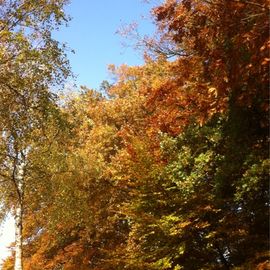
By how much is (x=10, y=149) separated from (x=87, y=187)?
247 inches

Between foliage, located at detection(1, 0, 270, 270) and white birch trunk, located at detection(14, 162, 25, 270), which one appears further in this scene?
white birch trunk, located at detection(14, 162, 25, 270)

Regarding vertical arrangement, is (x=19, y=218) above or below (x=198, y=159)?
below

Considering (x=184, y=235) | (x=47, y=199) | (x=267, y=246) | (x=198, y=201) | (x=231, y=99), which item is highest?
(x=231, y=99)

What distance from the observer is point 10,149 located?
51.7 ft

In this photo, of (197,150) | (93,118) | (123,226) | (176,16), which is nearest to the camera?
(197,150)

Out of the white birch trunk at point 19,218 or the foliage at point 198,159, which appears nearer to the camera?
the foliage at point 198,159

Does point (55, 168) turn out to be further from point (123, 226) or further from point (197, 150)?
point (123, 226)

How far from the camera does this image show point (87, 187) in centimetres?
2111

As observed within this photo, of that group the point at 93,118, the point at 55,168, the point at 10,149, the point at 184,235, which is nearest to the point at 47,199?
the point at 55,168

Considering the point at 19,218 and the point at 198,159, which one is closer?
the point at 198,159

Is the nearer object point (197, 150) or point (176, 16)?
point (197, 150)

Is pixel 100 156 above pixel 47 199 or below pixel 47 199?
above

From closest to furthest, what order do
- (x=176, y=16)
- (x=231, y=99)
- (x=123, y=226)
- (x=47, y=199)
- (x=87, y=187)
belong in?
(x=231, y=99)
(x=176, y=16)
(x=47, y=199)
(x=87, y=187)
(x=123, y=226)

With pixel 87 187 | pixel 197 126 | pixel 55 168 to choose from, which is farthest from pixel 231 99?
pixel 87 187
